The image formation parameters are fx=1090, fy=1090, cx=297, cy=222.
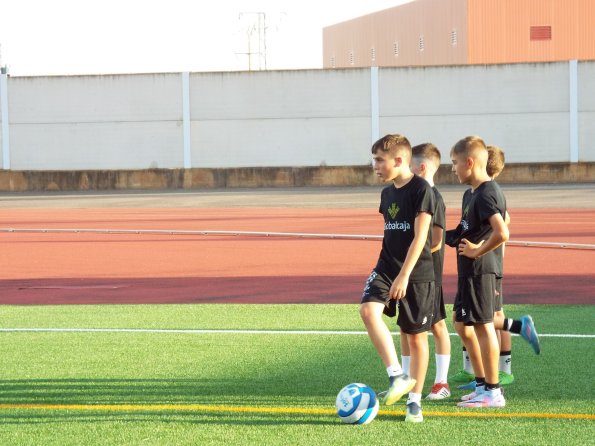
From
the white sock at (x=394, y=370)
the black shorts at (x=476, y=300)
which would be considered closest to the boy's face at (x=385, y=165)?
the black shorts at (x=476, y=300)

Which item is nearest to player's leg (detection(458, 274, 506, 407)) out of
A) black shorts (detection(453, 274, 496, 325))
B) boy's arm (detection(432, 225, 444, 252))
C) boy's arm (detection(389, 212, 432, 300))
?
black shorts (detection(453, 274, 496, 325))

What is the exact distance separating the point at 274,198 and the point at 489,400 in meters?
29.5

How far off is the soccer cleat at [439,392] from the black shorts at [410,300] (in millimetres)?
614

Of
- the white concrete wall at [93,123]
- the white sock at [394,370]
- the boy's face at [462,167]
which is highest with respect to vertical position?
the white concrete wall at [93,123]

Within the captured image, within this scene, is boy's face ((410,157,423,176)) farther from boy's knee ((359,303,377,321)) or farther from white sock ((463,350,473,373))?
white sock ((463,350,473,373))

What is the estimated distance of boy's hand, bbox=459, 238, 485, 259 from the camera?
654 cm

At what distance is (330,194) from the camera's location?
124 ft

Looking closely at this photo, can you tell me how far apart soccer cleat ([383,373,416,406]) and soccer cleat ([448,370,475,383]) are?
1271 mm

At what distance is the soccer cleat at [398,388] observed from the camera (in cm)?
624

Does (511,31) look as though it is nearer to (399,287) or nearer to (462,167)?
(462,167)

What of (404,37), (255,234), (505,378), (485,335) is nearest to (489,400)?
(485,335)

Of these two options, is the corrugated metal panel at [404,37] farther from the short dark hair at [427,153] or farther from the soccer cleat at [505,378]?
the soccer cleat at [505,378]

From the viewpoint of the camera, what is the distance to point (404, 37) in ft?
240

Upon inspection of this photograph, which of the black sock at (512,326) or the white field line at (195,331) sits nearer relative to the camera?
the black sock at (512,326)
